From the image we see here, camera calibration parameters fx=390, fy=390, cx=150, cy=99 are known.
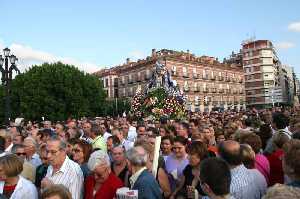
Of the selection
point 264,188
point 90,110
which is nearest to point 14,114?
point 90,110

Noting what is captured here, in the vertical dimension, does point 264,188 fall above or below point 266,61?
below

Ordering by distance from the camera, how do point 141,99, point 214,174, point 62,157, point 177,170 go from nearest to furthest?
point 214,174 → point 62,157 → point 177,170 → point 141,99

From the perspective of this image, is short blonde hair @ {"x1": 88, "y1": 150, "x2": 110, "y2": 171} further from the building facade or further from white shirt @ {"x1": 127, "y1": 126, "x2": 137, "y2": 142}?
the building facade

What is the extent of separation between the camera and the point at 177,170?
625 cm

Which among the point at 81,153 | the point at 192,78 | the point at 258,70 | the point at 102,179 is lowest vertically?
the point at 102,179

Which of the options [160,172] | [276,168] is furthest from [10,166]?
[276,168]

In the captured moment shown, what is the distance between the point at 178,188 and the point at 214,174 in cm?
209

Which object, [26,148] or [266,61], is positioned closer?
[26,148]

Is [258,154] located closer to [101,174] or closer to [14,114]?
[101,174]

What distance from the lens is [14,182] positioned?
454 cm

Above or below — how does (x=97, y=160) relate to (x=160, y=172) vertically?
above

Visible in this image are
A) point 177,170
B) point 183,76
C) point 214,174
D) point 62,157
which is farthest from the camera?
point 183,76

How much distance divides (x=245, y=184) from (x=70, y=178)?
7.15ft

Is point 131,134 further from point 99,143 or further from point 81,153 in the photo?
point 81,153
